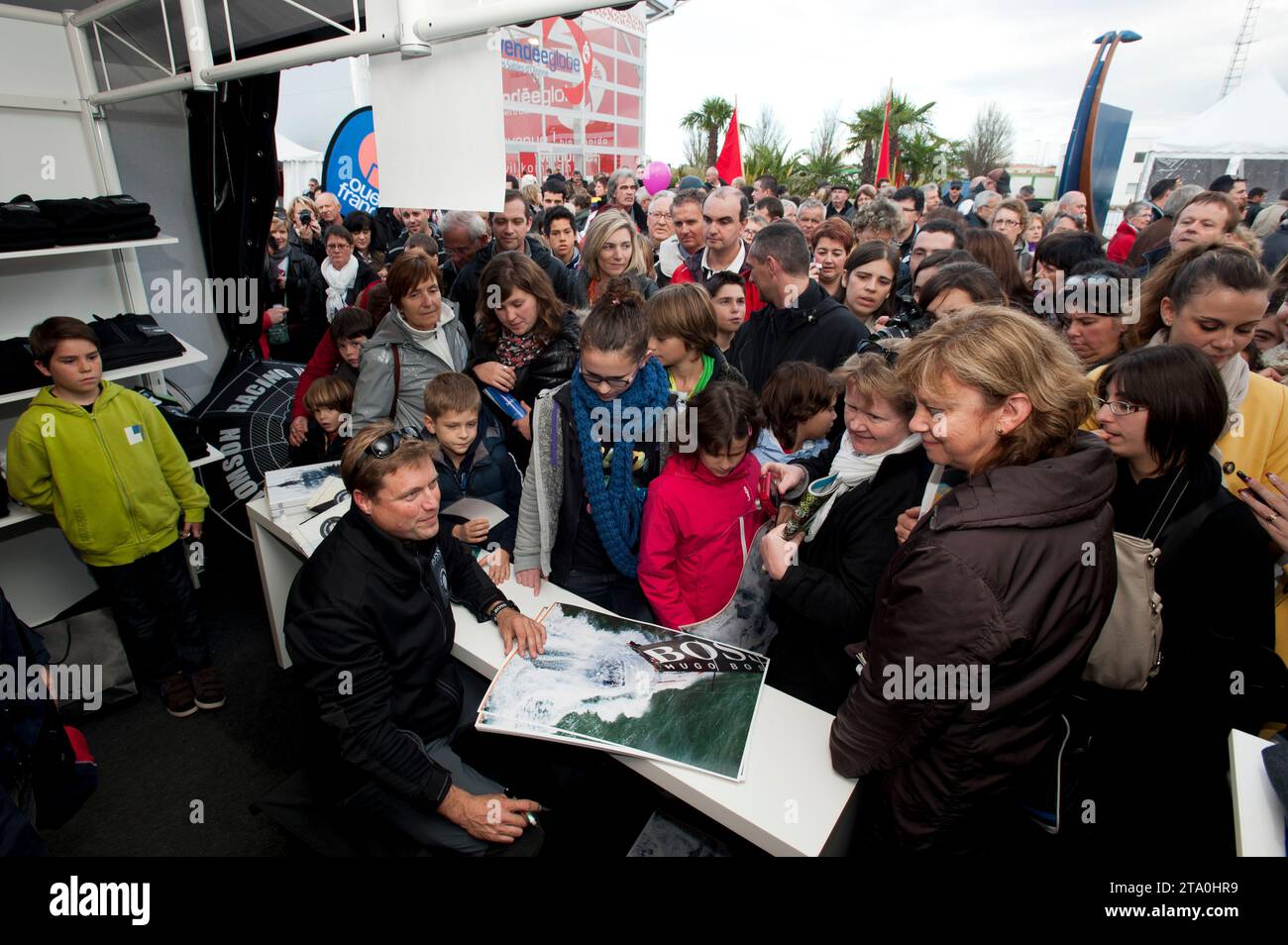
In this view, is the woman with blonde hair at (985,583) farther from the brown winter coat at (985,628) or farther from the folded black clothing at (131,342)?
the folded black clothing at (131,342)

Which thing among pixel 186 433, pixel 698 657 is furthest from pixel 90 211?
pixel 698 657

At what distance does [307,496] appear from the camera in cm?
290

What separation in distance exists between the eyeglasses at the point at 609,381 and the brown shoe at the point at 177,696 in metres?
2.46

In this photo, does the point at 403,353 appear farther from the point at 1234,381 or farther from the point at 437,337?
the point at 1234,381

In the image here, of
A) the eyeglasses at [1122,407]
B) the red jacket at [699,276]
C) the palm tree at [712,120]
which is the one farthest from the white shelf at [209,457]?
the palm tree at [712,120]

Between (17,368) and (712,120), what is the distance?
24991 mm

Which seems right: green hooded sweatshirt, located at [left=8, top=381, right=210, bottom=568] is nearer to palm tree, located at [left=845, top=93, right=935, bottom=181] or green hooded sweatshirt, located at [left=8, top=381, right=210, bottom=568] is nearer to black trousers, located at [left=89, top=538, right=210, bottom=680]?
black trousers, located at [left=89, top=538, right=210, bottom=680]

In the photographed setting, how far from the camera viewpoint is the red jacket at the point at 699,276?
13.7ft

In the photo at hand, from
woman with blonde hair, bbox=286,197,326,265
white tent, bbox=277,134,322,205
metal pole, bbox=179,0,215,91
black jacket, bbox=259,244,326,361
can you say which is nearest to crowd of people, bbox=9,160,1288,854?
metal pole, bbox=179,0,215,91

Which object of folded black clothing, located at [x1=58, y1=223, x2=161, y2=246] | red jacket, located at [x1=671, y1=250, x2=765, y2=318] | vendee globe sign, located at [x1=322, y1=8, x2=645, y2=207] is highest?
vendee globe sign, located at [x1=322, y1=8, x2=645, y2=207]

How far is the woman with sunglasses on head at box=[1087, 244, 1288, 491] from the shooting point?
2.08m

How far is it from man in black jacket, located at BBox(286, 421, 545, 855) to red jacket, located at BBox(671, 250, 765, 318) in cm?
273
